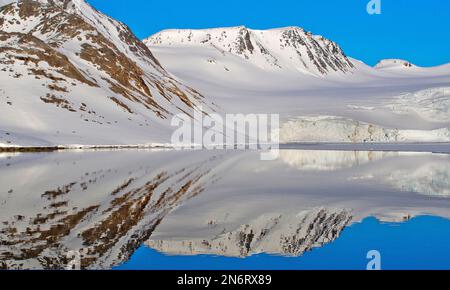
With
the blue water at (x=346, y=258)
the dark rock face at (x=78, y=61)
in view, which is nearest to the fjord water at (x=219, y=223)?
the blue water at (x=346, y=258)

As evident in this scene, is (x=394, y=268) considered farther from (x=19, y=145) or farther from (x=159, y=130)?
(x=159, y=130)

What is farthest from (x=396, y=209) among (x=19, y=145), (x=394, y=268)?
(x=19, y=145)

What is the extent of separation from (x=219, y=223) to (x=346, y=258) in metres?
6.11

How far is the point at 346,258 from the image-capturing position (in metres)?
12.8

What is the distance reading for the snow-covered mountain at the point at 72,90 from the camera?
90250 mm

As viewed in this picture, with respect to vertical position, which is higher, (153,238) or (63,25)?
(63,25)

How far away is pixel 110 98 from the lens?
4464 inches

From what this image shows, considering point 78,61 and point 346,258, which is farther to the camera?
point 78,61

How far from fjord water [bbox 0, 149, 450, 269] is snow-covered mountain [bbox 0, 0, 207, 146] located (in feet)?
171

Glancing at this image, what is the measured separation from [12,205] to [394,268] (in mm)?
14350

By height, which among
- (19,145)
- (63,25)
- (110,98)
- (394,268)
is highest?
(63,25)

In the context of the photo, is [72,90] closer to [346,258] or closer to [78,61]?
[78,61]

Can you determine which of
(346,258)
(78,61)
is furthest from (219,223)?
(78,61)

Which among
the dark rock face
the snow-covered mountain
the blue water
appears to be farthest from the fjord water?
the dark rock face
